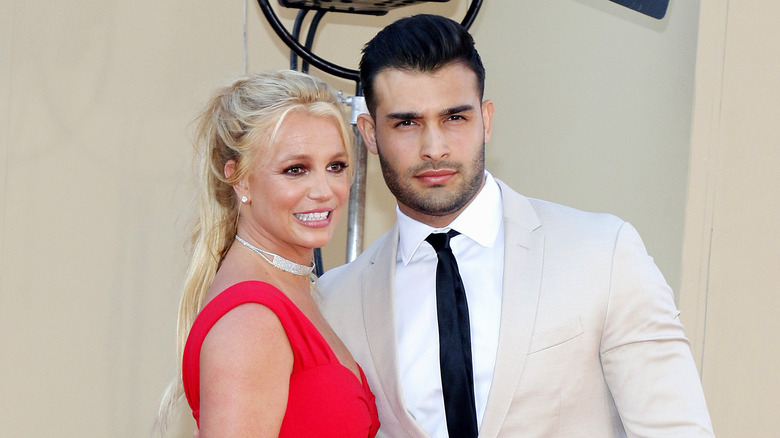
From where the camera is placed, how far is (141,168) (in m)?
2.60

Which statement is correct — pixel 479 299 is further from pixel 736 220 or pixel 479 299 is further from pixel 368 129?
pixel 736 220

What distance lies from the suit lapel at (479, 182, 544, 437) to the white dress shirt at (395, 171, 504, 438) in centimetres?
5

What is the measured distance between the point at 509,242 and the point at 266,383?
0.53 metres

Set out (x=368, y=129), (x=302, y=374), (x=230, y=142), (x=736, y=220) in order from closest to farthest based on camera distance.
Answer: (x=302, y=374) → (x=230, y=142) → (x=368, y=129) → (x=736, y=220)

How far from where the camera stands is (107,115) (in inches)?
99.8

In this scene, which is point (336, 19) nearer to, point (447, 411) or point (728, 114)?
point (728, 114)

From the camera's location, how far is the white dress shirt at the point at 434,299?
5.33 feet

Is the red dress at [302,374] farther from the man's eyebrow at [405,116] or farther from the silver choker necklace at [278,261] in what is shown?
the man's eyebrow at [405,116]

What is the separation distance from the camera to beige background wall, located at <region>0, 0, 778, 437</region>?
2434mm

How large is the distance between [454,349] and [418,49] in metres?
0.58

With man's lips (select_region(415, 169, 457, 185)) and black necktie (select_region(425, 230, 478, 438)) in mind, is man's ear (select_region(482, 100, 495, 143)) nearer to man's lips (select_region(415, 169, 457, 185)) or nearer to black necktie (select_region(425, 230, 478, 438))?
man's lips (select_region(415, 169, 457, 185))

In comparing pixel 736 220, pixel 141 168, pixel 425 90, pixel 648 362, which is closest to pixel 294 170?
pixel 425 90

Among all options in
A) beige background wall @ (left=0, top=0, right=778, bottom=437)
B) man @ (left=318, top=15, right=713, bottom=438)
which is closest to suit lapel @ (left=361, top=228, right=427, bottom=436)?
man @ (left=318, top=15, right=713, bottom=438)

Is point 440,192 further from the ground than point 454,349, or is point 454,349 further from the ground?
point 440,192
